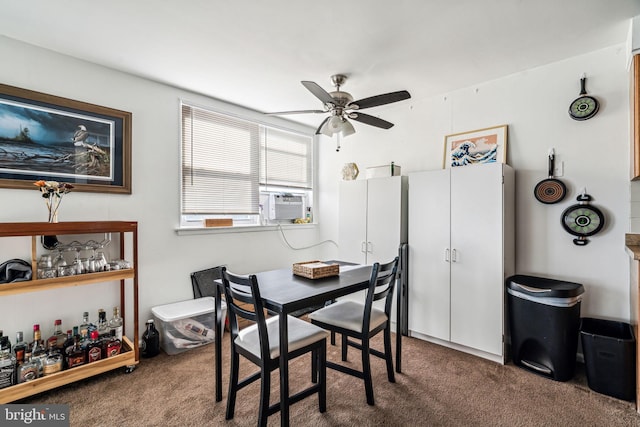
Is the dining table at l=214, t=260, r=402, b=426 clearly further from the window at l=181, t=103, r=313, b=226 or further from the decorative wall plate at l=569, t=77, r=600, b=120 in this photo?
the decorative wall plate at l=569, t=77, r=600, b=120

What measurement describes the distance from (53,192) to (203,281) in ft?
5.14

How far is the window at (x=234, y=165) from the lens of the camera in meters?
3.33

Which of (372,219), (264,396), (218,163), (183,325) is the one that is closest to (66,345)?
(183,325)

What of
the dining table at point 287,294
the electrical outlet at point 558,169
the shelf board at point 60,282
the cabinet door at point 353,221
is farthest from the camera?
the cabinet door at point 353,221

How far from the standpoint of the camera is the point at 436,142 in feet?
11.4

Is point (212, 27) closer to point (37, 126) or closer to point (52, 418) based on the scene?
point (37, 126)

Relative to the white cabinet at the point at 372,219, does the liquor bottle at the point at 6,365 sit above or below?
below

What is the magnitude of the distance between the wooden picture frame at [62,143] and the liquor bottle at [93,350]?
1208 millimetres

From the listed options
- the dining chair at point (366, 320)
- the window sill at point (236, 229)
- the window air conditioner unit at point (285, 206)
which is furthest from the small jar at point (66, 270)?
the window air conditioner unit at point (285, 206)

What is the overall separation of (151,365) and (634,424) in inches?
136

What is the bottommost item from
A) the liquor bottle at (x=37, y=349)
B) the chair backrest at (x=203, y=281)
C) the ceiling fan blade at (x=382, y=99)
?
the liquor bottle at (x=37, y=349)

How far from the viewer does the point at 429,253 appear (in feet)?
10.0

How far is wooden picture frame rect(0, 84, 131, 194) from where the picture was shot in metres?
2.29

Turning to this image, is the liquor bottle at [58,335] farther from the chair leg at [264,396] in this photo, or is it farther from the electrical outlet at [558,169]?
the electrical outlet at [558,169]
